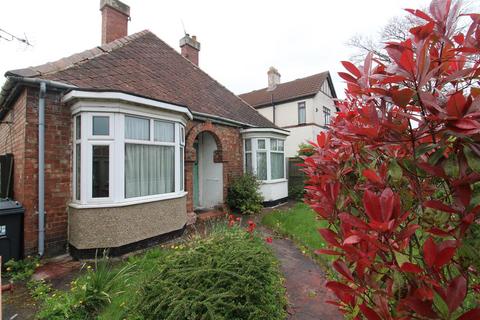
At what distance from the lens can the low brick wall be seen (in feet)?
15.8

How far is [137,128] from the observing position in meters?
5.46

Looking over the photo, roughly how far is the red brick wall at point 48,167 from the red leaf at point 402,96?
6050 mm

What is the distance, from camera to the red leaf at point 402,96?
0.89 metres

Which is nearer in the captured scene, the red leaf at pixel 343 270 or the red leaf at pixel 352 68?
the red leaf at pixel 343 270

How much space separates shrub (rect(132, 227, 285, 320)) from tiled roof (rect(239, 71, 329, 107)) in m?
17.0

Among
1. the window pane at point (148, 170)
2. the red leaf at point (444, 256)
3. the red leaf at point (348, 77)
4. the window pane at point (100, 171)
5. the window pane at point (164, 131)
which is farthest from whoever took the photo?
the window pane at point (164, 131)

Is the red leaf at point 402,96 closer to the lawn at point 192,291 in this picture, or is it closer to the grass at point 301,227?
the lawn at point 192,291

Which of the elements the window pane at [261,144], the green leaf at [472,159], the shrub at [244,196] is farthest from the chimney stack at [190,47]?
the green leaf at [472,159]

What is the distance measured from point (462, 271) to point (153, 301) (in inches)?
101

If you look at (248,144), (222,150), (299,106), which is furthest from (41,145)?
(299,106)

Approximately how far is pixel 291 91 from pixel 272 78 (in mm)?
3247

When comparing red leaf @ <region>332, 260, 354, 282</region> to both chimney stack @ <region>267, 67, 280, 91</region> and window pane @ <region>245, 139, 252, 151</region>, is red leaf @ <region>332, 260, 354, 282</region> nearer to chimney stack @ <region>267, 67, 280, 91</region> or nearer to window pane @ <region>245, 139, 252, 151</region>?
window pane @ <region>245, 139, 252, 151</region>

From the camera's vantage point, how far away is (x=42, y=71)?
17.4ft

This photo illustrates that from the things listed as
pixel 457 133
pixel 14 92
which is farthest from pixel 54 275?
pixel 457 133
